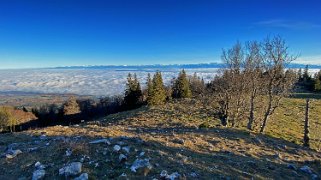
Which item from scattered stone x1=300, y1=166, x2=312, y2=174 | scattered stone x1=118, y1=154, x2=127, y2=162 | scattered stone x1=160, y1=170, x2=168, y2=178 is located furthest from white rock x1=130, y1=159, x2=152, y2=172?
scattered stone x1=300, y1=166, x2=312, y2=174

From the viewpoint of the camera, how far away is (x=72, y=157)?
467 inches

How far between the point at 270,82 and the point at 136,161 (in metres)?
21.9

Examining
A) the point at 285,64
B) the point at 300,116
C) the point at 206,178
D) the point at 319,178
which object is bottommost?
the point at 300,116

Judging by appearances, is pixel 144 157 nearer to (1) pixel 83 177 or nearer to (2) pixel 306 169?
(1) pixel 83 177

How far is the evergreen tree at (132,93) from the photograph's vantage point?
263 ft

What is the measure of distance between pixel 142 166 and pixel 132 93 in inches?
2801

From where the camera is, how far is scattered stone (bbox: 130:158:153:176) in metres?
10.6

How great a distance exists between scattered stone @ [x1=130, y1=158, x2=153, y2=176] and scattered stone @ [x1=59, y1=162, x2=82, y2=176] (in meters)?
2.03

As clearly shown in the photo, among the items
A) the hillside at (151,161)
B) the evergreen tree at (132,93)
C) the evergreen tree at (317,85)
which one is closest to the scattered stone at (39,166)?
the hillside at (151,161)

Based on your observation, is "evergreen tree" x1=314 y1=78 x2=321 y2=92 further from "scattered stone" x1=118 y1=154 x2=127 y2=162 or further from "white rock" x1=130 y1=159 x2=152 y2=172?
"scattered stone" x1=118 y1=154 x2=127 y2=162

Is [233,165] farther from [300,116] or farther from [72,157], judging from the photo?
[300,116]

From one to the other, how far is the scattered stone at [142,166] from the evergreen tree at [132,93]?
6913cm

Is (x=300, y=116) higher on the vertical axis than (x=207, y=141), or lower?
lower

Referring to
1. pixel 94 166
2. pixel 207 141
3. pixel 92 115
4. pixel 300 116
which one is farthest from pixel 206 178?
pixel 92 115
